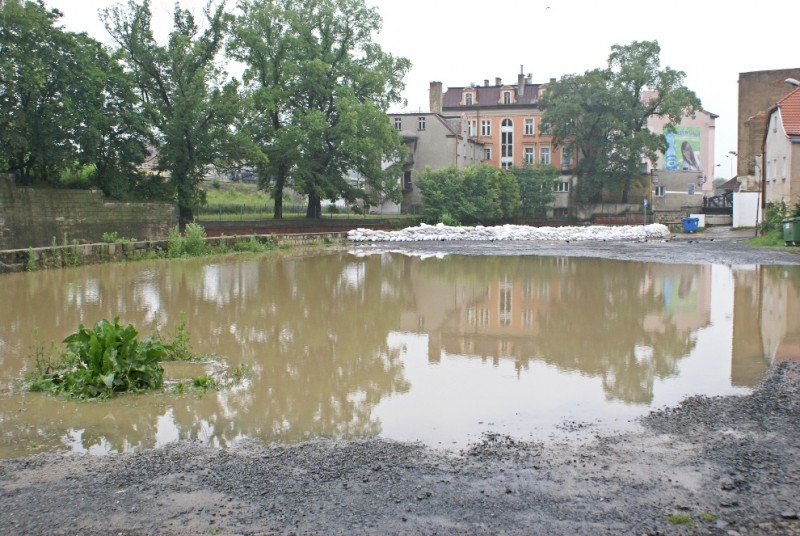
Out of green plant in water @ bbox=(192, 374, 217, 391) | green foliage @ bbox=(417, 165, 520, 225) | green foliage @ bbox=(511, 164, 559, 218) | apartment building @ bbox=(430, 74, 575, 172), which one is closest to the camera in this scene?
green plant in water @ bbox=(192, 374, 217, 391)

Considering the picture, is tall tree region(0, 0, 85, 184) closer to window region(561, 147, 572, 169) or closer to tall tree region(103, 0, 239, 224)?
tall tree region(103, 0, 239, 224)

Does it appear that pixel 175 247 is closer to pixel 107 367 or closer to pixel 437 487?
pixel 107 367

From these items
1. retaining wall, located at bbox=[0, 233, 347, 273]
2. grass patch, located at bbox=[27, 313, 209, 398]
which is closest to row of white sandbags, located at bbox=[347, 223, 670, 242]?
retaining wall, located at bbox=[0, 233, 347, 273]

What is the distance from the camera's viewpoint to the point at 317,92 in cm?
4622

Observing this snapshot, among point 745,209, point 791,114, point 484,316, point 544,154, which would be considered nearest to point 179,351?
point 484,316

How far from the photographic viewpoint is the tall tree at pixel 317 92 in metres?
44.3

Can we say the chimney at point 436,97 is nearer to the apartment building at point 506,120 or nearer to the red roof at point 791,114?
the apartment building at point 506,120

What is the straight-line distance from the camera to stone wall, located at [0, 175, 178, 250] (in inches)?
1102

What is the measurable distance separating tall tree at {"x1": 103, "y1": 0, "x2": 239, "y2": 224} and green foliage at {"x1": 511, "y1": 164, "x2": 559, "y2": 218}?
112 ft

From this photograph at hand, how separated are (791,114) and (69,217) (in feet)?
115

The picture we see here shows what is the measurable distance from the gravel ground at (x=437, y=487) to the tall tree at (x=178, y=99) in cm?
3242

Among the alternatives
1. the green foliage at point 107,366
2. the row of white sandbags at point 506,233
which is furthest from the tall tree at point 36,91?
the green foliage at point 107,366

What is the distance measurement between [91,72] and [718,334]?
2716 cm

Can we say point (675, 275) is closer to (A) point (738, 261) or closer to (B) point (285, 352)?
(A) point (738, 261)
